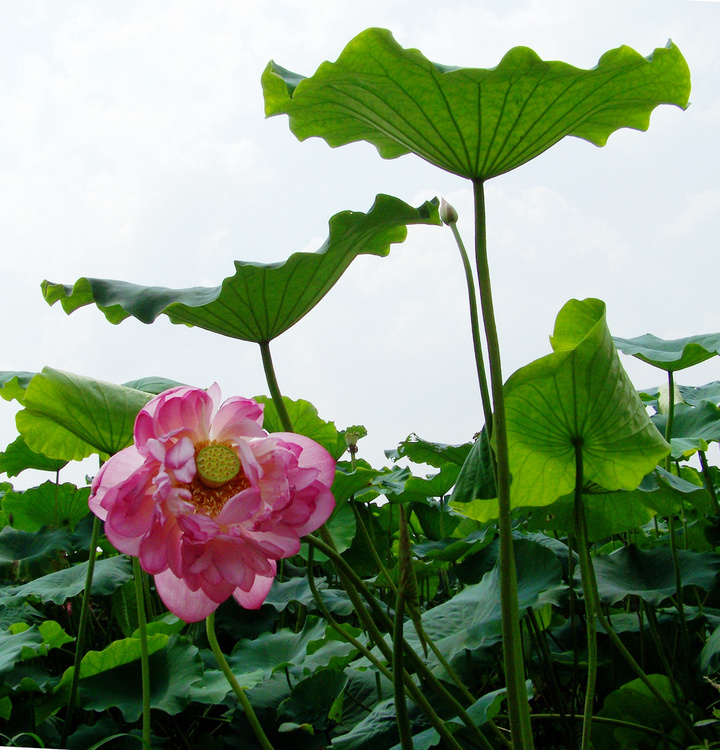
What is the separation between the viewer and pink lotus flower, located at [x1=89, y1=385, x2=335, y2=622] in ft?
1.12

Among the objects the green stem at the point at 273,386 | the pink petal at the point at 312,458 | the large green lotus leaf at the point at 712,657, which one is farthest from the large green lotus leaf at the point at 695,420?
the pink petal at the point at 312,458

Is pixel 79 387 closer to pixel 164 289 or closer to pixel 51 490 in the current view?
pixel 164 289

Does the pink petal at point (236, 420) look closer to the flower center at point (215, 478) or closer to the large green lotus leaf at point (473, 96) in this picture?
the flower center at point (215, 478)

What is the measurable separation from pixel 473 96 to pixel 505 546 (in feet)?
1.22

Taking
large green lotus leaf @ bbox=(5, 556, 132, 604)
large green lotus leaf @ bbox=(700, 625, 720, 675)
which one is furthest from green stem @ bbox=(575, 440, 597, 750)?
large green lotus leaf @ bbox=(5, 556, 132, 604)

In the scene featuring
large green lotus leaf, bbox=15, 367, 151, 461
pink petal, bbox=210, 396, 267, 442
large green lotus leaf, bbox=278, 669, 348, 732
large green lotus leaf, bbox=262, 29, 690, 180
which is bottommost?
large green lotus leaf, bbox=278, 669, 348, 732

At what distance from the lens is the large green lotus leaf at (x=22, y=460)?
67.3 inches

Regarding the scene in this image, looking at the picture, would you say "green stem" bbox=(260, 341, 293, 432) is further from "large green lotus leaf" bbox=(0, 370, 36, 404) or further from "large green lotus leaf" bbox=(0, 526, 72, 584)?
"large green lotus leaf" bbox=(0, 526, 72, 584)

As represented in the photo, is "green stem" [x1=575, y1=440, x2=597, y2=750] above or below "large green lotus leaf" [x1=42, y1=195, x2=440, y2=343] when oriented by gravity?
below

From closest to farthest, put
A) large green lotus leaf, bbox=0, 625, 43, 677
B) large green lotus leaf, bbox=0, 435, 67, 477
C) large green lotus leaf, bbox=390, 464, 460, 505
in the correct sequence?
large green lotus leaf, bbox=0, 625, 43, 677 < large green lotus leaf, bbox=390, 464, 460, 505 < large green lotus leaf, bbox=0, 435, 67, 477

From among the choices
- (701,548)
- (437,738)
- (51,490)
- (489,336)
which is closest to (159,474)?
(489,336)

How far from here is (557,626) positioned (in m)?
1.23

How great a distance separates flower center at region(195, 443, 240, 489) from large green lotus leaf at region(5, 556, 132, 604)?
0.89 meters

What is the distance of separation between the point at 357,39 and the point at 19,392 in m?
0.61
